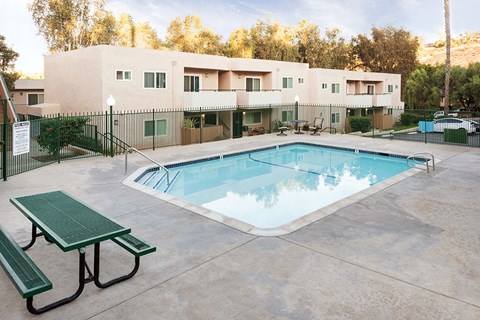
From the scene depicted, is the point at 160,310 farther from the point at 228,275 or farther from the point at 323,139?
the point at 323,139

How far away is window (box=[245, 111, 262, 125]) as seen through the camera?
99.2 feet

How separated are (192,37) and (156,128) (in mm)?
38434

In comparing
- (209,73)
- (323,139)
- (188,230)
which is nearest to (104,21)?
(209,73)

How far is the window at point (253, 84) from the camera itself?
29.9 m

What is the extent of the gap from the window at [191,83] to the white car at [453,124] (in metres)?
19.1

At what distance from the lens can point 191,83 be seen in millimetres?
26375

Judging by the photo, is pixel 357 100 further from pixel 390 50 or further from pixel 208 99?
pixel 390 50

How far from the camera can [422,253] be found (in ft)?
22.8

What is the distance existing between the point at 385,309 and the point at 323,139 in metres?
19.5

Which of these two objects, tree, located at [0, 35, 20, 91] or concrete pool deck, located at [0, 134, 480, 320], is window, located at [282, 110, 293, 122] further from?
tree, located at [0, 35, 20, 91]

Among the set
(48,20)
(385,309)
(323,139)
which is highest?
(48,20)

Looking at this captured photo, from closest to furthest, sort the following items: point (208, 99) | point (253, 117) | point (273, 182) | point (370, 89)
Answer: point (273, 182) < point (208, 99) < point (253, 117) < point (370, 89)

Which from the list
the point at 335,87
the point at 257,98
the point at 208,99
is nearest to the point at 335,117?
Result: the point at 335,87

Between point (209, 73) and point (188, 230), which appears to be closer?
point (188, 230)
